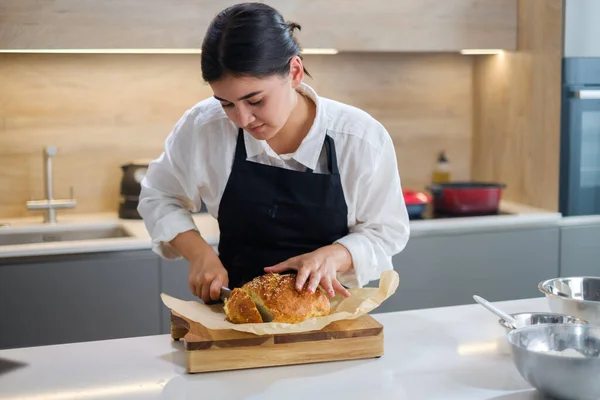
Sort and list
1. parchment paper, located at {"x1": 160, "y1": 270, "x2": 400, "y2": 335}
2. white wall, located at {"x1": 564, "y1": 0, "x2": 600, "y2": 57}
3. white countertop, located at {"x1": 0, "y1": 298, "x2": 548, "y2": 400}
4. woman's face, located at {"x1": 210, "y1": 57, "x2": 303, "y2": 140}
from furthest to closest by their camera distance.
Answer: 1. white wall, located at {"x1": 564, "y1": 0, "x2": 600, "y2": 57}
2. woman's face, located at {"x1": 210, "y1": 57, "x2": 303, "y2": 140}
3. parchment paper, located at {"x1": 160, "y1": 270, "x2": 400, "y2": 335}
4. white countertop, located at {"x1": 0, "y1": 298, "x2": 548, "y2": 400}

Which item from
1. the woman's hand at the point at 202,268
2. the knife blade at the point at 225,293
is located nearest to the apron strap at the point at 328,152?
the woman's hand at the point at 202,268

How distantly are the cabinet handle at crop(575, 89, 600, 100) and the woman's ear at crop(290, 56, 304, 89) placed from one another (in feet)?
5.71

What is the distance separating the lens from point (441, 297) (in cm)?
306

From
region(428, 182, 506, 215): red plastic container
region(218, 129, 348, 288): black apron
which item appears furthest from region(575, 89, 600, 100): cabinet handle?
region(218, 129, 348, 288): black apron

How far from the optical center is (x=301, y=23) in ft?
9.82

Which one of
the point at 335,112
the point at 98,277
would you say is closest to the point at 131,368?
the point at 335,112

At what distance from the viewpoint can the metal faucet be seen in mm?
3031

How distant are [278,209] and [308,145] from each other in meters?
0.17

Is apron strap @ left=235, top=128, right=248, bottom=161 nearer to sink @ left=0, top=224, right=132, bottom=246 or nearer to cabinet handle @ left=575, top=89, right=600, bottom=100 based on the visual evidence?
sink @ left=0, top=224, right=132, bottom=246

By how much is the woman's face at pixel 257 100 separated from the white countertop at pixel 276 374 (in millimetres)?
475

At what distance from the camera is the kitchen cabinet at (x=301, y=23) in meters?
2.76

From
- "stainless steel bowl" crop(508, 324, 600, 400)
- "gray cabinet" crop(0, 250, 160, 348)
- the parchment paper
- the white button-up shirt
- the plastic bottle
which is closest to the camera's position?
"stainless steel bowl" crop(508, 324, 600, 400)

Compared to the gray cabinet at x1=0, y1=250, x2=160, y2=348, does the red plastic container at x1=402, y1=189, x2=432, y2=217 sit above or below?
above

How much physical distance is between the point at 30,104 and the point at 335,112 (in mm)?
1714
